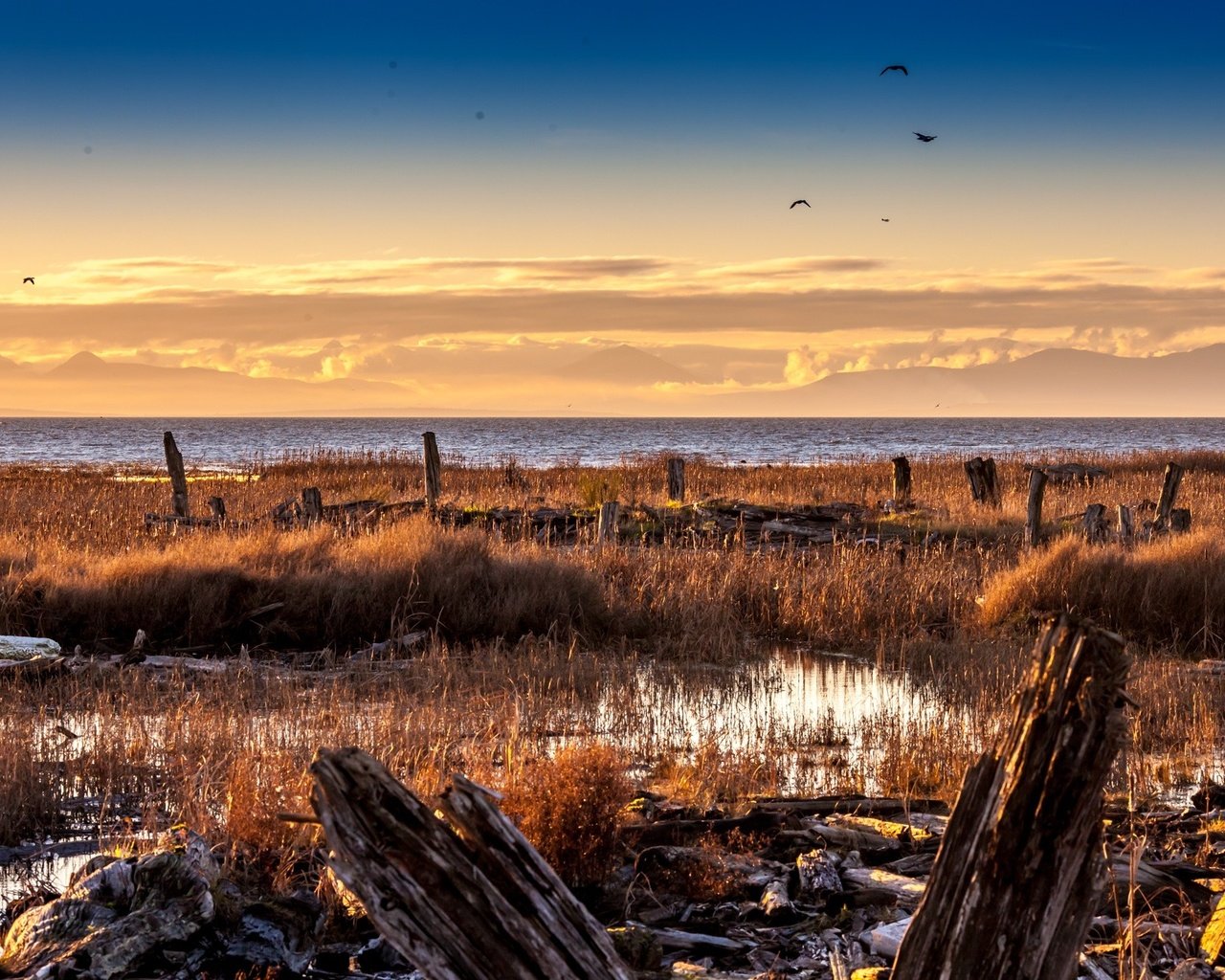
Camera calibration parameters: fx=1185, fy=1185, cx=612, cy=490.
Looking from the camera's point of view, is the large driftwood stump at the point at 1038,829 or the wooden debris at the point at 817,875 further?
the wooden debris at the point at 817,875

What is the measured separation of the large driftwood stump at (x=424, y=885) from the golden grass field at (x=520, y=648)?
6.08 ft

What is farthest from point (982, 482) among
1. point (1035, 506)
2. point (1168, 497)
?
point (1035, 506)

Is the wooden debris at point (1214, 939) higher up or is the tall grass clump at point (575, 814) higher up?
the tall grass clump at point (575, 814)

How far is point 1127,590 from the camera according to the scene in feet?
43.5

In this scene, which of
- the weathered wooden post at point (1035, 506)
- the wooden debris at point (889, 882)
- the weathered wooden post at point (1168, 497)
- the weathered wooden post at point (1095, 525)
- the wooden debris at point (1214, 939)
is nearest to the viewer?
the wooden debris at point (1214, 939)

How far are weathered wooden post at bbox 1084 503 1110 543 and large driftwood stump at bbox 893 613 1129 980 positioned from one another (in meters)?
14.4

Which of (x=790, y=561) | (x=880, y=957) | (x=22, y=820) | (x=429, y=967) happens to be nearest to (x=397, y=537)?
(x=790, y=561)

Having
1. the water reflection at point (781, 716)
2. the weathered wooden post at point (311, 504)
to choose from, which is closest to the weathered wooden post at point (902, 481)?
the weathered wooden post at point (311, 504)

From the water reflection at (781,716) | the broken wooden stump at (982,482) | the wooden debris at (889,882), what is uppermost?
the broken wooden stump at (982,482)

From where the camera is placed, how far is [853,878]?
17.3 ft

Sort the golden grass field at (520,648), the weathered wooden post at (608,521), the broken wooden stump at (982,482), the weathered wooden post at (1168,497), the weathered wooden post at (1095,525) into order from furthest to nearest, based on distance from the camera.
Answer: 1. the broken wooden stump at (982,482)
2. the weathered wooden post at (1168,497)
3. the weathered wooden post at (608,521)
4. the weathered wooden post at (1095,525)
5. the golden grass field at (520,648)

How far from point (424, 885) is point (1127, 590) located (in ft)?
39.7

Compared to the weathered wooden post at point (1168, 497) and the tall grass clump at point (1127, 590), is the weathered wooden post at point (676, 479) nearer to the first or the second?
the weathered wooden post at point (1168, 497)

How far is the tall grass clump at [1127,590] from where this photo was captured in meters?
12.9
